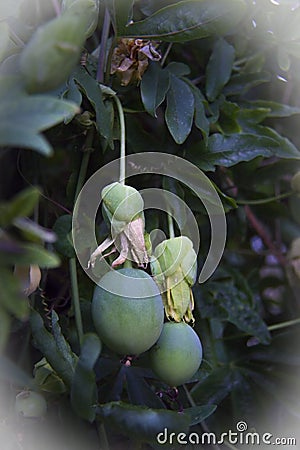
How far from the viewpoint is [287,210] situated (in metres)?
0.91

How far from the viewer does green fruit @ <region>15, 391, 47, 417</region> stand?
1.86 feet

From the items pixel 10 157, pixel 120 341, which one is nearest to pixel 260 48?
pixel 10 157

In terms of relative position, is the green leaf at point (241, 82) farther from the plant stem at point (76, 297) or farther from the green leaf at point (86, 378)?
the green leaf at point (86, 378)

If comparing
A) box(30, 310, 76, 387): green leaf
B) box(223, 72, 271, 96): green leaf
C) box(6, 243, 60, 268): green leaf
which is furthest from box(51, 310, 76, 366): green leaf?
box(223, 72, 271, 96): green leaf

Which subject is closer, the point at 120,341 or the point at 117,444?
the point at 120,341

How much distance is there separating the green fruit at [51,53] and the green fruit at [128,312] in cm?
20

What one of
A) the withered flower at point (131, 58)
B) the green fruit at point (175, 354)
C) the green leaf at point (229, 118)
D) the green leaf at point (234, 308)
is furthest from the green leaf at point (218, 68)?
the green fruit at point (175, 354)

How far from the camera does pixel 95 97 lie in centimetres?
59

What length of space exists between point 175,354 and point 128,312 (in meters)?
0.07

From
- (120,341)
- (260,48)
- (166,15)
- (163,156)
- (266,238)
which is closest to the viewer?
(120,341)

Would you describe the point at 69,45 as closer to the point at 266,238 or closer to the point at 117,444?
the point at 117,444

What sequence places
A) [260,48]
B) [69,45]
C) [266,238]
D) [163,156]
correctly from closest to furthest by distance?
1. [69,45]
2. [163,156]
3. [260,48]
4. [266,238]

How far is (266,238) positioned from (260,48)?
0.30 meters

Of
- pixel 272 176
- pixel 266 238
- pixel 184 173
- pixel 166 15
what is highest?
pixel 166 15
